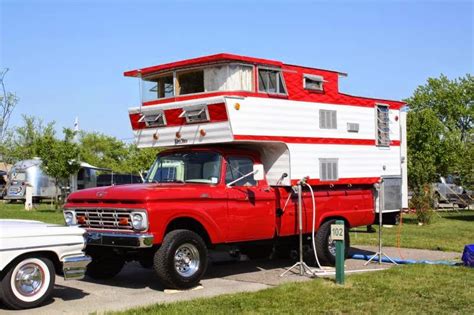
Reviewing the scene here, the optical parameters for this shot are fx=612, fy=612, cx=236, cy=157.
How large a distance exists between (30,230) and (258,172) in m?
4.20

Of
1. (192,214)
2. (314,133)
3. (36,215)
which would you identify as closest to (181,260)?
(192,214)

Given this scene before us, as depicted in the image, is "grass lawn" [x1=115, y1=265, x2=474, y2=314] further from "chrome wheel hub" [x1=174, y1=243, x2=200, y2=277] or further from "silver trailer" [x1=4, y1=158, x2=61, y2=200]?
"silver trailer" [x1=4, y1=158, x2=61, y2=200]

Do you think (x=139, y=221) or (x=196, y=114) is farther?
(x=196, y=114)

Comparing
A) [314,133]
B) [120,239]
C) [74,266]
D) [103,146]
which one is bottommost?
[74,266]

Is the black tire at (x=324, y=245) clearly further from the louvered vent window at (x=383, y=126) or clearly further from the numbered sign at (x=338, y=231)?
the louvered vent window at (x=383, y=126)

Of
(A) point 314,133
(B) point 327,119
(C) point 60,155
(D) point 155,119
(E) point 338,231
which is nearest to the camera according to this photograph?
(E) point 338,231

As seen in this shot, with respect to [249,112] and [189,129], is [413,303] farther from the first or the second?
[189,129]

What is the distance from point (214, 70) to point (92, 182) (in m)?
28.5

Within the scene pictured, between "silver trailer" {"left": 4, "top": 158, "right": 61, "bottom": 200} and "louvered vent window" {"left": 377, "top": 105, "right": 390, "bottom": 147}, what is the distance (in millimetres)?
24990

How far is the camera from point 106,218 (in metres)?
8.86

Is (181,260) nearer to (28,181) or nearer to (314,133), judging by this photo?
(314,133)

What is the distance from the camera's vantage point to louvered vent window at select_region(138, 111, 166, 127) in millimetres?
10609

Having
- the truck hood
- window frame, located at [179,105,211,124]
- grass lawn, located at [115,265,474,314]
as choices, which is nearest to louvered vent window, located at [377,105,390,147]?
grass lawn, located at [115,265,474,314]

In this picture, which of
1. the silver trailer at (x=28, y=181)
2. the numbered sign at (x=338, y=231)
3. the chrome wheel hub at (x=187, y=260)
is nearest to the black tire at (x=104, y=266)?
the chrome wheel hub at (x=187, y=260)
